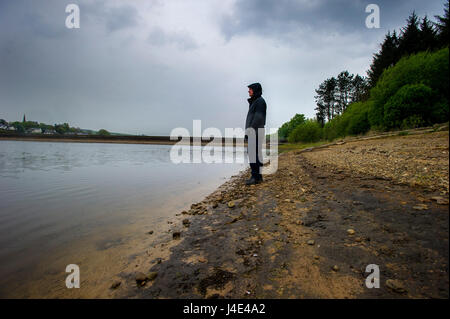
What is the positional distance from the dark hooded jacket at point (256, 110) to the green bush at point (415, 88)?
7.41 meters

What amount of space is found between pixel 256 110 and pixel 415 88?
11416mm

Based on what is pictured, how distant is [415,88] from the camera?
35.7 feet

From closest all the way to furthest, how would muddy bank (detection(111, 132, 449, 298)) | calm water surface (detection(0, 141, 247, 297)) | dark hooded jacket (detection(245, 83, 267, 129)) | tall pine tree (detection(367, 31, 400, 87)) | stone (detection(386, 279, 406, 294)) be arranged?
stone (detection(386, 279, 406, 294))
muddy bank (detection(111, 132, 449, 298))
calm water surface (detection(0, 141, 247, 297))
dark hooded jacket (detection(245, 83, 267, 129))
tall pine tree (detection(367, 31, 400, 87))

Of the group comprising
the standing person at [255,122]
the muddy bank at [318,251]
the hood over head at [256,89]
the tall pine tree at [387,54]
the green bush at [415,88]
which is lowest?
the muddy bank at [318,251]

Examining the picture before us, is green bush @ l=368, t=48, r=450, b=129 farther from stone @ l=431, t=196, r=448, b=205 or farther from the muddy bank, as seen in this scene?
the muddy bank

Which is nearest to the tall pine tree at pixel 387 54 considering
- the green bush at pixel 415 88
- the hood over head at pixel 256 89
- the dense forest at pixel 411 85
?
the dense forest at pixel 411 85

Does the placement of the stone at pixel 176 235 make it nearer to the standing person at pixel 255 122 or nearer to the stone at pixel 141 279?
the stone at pixel 141 279

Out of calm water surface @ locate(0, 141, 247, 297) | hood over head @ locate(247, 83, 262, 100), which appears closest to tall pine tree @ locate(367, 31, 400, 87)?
hood over head @ locate(247, 83, 262, 100)

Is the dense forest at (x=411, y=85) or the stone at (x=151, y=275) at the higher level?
the dense forest at (x=411, y=85)

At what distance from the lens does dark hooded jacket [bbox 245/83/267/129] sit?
6.19 meters

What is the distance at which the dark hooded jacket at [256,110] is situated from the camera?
6188 millimetres

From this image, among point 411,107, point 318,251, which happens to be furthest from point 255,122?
point 411,107

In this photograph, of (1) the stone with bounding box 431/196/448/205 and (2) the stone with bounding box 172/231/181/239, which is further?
(2) the stone with bounding box 172/231/181/239
